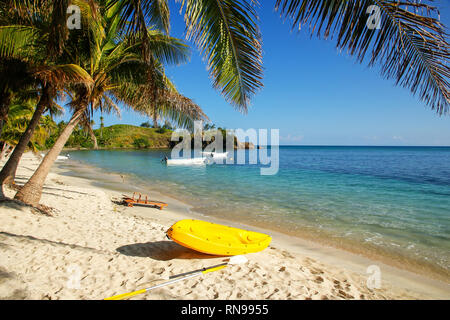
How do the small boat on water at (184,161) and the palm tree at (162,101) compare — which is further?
the small boat on water at (184,161)

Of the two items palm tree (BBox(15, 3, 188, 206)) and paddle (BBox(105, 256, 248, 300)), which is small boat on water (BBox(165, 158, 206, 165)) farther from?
paddle (BBox(105, 256, 248, 300))

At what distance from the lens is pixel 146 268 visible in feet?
13.0

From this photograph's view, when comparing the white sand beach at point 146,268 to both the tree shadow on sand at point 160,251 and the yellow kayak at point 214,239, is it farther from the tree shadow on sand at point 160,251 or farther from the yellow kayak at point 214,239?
the yellow kayak at point 214,239

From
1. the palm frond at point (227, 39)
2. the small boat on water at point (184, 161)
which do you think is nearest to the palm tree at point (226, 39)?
the palm frond at point (227, 39)

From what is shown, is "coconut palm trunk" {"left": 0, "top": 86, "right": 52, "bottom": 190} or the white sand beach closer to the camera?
the white sand beach

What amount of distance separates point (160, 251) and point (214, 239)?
127 cm

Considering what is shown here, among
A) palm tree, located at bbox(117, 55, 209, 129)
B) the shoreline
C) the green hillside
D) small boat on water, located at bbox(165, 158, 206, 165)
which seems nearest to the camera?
the shoreline

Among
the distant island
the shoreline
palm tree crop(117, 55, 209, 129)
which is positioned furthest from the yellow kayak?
the distant island

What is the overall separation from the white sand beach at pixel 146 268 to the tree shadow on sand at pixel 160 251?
0.02m

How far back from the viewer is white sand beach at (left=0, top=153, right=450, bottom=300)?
10.8ft

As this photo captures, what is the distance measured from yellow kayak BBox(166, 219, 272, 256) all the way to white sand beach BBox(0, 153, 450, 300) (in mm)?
257

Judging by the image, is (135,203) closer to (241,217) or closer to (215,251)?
(241,217)

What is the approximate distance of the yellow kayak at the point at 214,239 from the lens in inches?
168
